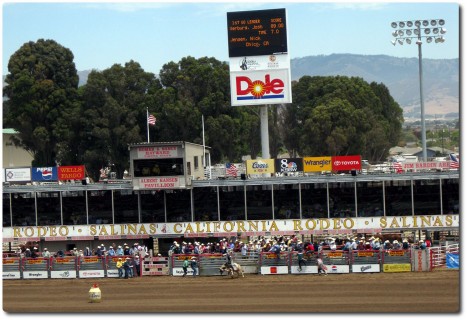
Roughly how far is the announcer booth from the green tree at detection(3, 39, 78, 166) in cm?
4269

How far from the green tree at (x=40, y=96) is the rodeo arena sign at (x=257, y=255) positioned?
1652 inches

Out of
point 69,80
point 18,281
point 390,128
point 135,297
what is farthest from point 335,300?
point 390,128

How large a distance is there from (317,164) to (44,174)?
14651mm

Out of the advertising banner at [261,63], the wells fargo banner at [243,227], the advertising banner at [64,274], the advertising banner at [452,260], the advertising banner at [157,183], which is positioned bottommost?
the advertising banner at [64,274]

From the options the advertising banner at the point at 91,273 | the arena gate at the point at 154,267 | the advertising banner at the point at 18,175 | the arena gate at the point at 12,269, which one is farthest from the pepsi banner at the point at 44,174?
the arena gate at the point at 154,267

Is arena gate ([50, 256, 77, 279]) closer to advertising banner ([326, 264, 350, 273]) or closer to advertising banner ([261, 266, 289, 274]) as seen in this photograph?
advertising banner ([261, 266, 289, 274])

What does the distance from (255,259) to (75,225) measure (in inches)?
509

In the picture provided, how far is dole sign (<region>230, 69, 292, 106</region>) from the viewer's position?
49.0 m

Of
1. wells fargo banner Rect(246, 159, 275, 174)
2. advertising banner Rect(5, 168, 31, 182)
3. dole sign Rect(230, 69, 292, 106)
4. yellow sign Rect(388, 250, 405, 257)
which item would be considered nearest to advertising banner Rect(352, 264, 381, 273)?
yellow sign Rect(388, 250, 405, 257)

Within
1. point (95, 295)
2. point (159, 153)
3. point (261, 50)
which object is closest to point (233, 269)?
point (95, 295)

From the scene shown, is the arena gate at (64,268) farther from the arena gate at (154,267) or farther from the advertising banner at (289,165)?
the advertising banner at (289,165)

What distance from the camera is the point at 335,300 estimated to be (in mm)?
30406

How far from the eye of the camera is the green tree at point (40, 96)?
287ft

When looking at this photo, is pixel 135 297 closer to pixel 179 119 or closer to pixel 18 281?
pixel 18 281
